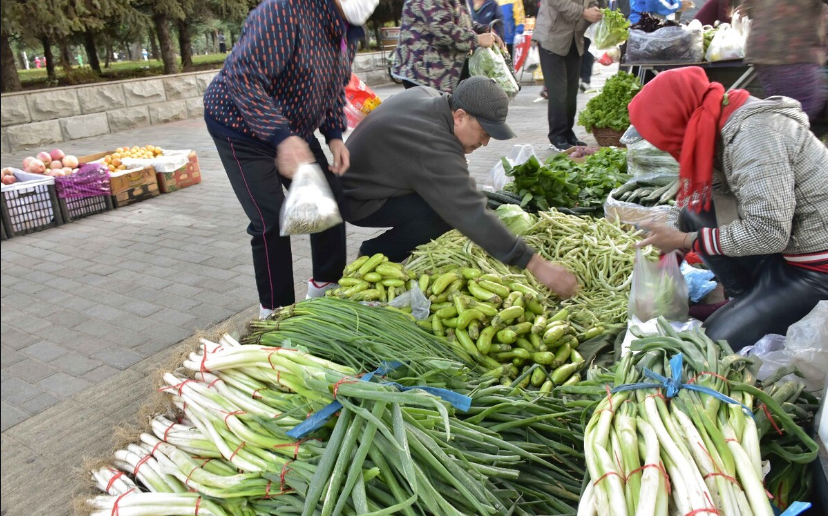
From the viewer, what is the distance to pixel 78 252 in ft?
17.3

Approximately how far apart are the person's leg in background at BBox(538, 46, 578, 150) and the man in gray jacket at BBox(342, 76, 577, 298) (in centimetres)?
397

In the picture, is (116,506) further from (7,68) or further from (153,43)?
(153,43)

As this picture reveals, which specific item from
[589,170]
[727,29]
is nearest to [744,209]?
[589,170]

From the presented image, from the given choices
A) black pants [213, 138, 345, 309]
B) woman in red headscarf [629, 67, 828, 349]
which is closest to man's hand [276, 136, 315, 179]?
black pants [213, 138, 345, 309]

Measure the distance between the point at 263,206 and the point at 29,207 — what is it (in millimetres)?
3831

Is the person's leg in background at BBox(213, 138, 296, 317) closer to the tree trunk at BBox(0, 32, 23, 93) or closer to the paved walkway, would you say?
the paved walkway

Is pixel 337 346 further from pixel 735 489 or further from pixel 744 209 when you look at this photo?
pixel 744 209

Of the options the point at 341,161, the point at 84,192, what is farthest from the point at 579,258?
the point at 84,192

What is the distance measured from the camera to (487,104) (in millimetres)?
3088

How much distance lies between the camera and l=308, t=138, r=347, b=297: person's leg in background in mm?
3602

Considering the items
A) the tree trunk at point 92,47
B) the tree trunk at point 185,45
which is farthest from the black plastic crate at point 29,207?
the tree trunk at point 185,45

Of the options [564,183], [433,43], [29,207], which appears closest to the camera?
[564,183]

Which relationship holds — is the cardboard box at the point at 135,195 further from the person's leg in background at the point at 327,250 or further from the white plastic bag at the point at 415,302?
the white plastic bag at the point at 415,302

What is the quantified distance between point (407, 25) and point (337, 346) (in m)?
3.98
